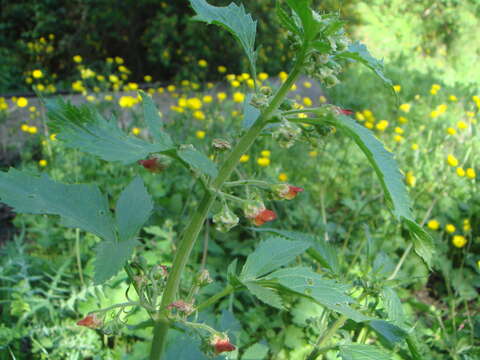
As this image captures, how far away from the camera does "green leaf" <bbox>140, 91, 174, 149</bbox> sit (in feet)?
2.53

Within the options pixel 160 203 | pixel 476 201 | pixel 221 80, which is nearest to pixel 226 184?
pixel 160 203

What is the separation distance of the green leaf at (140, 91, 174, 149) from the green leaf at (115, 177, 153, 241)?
17 cm

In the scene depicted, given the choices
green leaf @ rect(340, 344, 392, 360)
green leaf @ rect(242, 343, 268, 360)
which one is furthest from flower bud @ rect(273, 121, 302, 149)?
green leaf @ rect(242, 343, 268, 360)

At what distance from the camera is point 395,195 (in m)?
0.65

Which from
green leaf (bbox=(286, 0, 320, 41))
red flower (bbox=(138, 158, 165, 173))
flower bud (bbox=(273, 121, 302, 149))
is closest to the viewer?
green leaf (bbox=(286, 0, 320, 41))

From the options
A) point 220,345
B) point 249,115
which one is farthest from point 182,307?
point 249,115

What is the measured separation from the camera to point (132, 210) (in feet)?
2.96

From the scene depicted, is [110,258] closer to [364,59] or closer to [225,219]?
[225,219]

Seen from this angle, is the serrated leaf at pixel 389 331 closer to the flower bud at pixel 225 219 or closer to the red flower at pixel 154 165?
the flower bud at pixel 225 219

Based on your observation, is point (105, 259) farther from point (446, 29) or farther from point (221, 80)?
point (446, 29)

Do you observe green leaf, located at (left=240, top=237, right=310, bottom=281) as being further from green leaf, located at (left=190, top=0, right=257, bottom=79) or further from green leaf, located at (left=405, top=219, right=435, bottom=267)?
green leaf, located at (left=190, top=0, right=257, bottom=79)

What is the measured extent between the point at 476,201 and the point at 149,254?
2.14 metres

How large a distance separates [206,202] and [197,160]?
125 millimetres

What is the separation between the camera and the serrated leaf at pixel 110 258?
26.8 inches
